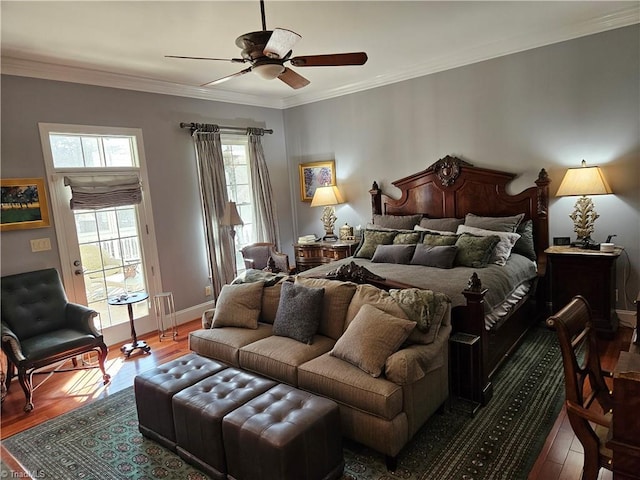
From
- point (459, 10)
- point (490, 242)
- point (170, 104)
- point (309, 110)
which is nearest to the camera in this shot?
point (459, 10)

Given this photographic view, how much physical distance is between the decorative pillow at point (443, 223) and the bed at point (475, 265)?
0.01m

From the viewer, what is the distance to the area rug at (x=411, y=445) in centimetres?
228

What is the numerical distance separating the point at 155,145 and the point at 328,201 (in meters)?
2.28

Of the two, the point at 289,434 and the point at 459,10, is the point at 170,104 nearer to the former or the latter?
the point at 459,10

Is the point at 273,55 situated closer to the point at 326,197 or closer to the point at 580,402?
the point at 580,402

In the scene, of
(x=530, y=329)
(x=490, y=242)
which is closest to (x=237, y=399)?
(x=490, y=242)

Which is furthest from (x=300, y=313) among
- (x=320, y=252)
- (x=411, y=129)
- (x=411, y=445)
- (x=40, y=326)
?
(x=411, y=129)

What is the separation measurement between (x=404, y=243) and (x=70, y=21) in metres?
3.48

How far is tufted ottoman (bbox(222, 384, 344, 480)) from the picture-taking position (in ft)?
6.35

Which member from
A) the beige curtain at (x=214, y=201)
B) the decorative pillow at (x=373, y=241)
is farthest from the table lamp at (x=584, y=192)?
the beige curtain at (x=214, y=201)

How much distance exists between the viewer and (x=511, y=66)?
4.27m

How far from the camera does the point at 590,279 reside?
147 inches

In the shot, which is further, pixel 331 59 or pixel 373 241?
pixel 373 241

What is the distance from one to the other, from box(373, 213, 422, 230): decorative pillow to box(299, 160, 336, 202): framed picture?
1105 millimetres
